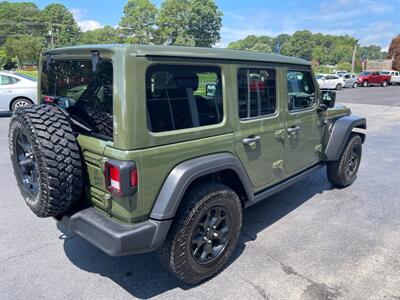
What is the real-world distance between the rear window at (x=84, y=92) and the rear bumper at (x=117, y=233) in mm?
630

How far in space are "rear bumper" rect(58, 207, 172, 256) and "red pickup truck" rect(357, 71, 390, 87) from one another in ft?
115

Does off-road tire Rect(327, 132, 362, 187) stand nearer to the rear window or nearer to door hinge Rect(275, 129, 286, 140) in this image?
door hinge Rect(275, 129, 286, 140)

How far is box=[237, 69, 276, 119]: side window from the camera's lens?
115 inches

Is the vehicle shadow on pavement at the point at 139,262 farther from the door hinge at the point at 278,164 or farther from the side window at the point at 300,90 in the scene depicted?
the side window at the point at 300,90

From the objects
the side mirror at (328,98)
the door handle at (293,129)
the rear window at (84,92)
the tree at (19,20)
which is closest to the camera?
the rear window at (84,92)

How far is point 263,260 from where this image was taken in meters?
3.04

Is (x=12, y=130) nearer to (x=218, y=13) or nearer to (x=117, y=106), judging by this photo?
(x=117, y=106)

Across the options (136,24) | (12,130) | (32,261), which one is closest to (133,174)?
(12,130)

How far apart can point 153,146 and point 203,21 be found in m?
76.3

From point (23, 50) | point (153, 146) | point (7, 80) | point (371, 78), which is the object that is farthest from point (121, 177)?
point (23, 50)

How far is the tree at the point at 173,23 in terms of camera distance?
Result: 2817 inches

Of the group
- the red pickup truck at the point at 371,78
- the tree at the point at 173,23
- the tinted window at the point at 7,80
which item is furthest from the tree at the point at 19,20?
the tinted window at the point at 7,80

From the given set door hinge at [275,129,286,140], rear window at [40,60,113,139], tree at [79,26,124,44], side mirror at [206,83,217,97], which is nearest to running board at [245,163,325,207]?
door hinge at [275,129,286,140]

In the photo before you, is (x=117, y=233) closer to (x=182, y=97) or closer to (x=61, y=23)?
(x=182, y=97)
